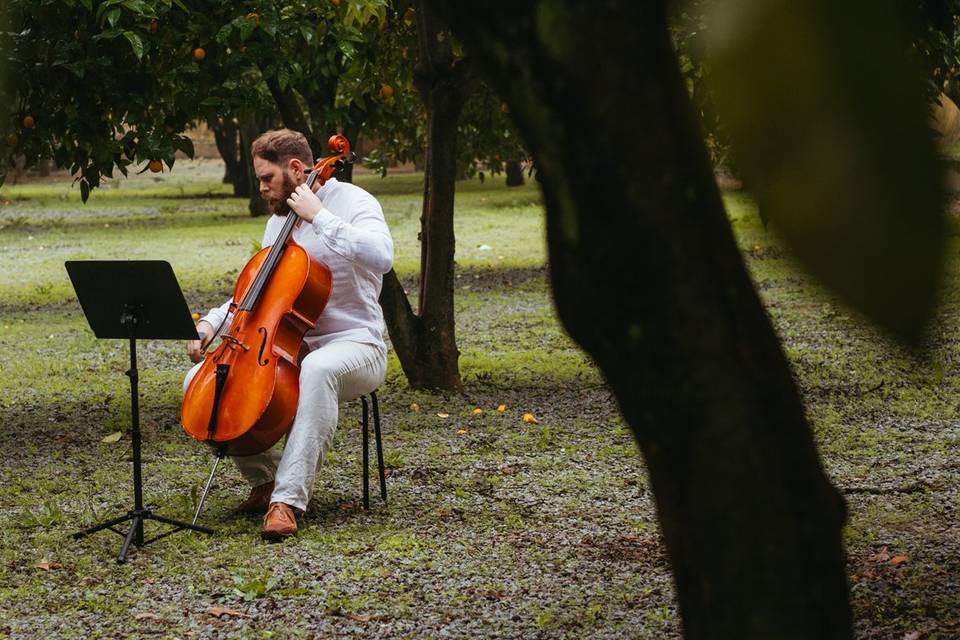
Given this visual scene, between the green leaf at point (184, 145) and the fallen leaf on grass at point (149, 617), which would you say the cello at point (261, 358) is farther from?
the green leaf at point (184, 145)

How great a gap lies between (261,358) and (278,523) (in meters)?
0.58

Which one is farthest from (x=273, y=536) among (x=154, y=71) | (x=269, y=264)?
(x=154, y=71)

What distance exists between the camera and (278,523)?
4.70m

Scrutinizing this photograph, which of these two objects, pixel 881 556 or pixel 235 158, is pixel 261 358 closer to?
pixel 881 556

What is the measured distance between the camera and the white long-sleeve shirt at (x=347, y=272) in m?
5.00

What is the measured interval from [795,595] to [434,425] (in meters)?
5.58

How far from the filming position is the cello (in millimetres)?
4664

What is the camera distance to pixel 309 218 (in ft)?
16.0

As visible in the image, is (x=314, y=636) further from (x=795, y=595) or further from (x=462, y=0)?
(x=462, y=0)

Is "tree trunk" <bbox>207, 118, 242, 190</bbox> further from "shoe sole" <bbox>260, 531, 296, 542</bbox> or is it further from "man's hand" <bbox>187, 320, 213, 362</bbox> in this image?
"shoe sole" <bbox>260, 531, 296, 542</bbox>

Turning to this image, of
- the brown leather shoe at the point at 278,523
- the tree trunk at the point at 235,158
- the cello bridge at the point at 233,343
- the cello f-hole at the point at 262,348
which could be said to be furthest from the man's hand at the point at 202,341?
the tree trunk at the point at 235,158

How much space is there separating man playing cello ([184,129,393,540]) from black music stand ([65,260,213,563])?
37 cm

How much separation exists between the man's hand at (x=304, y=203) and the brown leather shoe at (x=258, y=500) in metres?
1.06

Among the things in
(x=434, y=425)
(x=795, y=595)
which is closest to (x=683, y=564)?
(x=795, y=595)
